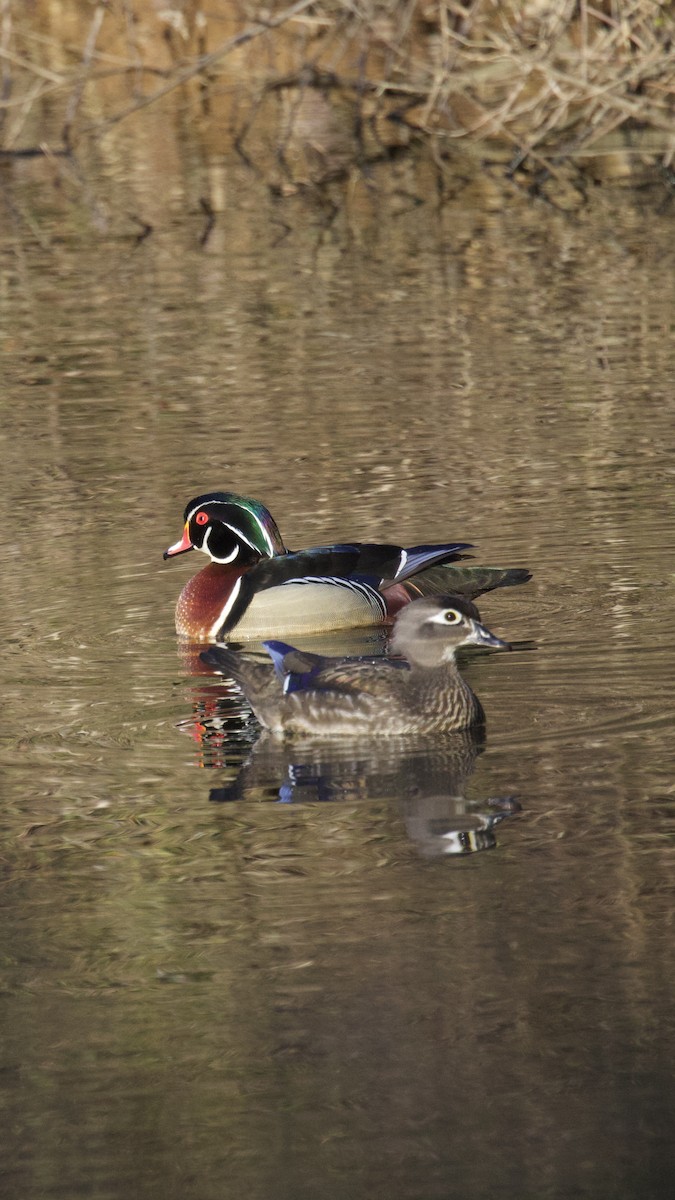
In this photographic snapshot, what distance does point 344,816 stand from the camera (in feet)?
22.7

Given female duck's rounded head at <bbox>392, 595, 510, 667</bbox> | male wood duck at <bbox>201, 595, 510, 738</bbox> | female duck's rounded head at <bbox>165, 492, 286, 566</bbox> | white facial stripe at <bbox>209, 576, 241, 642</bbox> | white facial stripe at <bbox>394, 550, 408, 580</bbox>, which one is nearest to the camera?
male wood duck at <bbox>201, 595, 510, 738</bbox>

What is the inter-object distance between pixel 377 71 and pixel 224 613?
19926 millimetres

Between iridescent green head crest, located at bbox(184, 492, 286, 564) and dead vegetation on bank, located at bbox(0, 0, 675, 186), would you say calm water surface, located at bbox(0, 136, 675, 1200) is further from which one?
dead vegetation on bank, located at bbox(0, 0, 675, 186)

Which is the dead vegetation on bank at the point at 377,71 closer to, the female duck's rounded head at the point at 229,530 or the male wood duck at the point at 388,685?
the female duck's rounded head at the point at 229,530

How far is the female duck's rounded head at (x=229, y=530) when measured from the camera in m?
10.1

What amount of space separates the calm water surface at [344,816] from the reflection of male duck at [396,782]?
0.02 metres

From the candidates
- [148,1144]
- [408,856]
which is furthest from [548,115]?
[148,1144]

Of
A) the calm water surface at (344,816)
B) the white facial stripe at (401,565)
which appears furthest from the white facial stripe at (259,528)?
the white facial stripe at (401,565)

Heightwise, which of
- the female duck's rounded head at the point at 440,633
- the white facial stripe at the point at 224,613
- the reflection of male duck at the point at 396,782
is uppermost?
the female duck's rounded head at the point at 440,633

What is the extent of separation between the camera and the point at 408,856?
650 centimetres

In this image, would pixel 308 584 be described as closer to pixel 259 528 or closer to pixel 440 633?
pixel 259 528

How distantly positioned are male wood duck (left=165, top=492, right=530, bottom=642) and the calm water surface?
18 cm

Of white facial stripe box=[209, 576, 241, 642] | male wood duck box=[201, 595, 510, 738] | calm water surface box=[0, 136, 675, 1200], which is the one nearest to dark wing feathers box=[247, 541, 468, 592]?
white facial stripe box=[209, 576, 241, 642]

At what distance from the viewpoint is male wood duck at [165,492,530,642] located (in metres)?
9.60
